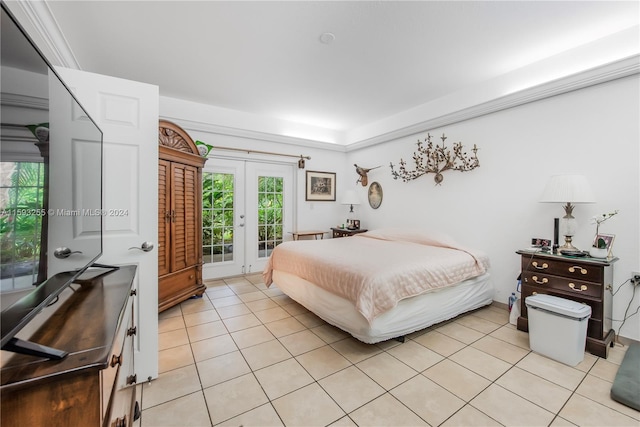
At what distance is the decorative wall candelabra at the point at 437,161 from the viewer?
141 inches

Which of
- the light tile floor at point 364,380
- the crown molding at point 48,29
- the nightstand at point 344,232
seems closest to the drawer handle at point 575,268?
the light tile floor at point 364,380

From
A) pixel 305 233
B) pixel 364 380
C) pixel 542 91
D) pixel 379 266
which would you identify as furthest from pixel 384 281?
pixel 305 233

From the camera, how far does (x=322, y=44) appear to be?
101 inches

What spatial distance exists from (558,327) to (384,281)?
1.40 meters

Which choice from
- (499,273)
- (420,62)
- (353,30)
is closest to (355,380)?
(499,273)

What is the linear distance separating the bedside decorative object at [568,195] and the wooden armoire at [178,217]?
12.1 feet

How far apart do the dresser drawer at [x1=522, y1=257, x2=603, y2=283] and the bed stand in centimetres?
48

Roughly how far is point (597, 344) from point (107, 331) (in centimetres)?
325

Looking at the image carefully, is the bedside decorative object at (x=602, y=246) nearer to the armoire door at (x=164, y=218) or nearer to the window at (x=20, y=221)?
the window at (x=20, y=221)

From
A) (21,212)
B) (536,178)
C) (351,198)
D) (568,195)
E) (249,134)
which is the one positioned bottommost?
(21,212)

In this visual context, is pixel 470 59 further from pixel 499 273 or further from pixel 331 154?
pixel 331 154

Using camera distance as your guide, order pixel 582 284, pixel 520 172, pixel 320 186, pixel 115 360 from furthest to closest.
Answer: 1. pixel 320 186
2. pixel 520 172
3. pixel 582 284
4. pixel 115 360

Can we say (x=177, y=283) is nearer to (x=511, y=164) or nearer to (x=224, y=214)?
(x=224, y=214)

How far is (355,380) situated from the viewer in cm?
193
